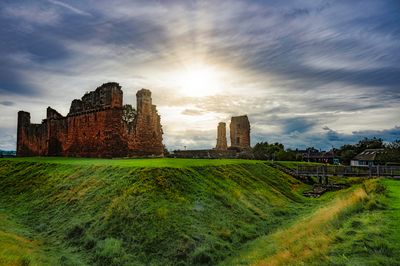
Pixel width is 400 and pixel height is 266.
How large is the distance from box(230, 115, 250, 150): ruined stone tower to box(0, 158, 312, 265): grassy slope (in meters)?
43.1

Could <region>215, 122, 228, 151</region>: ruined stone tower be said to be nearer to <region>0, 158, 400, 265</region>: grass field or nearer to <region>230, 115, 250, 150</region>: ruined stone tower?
<region>230, 115, 250, 150</region>: ruined stone tower

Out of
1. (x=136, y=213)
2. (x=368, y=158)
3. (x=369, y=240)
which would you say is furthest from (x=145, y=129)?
(x=368, y=158)

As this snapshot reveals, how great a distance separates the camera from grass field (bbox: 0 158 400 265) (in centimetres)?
1046

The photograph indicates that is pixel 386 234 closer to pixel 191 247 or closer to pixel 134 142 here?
pixel 191 247

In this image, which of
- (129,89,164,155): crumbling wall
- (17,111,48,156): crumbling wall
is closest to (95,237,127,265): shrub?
(129,89,164,155): crumbling wall

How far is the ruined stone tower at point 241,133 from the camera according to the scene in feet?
226

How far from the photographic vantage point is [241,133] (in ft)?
227

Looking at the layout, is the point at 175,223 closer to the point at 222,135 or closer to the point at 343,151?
the point at 222,135

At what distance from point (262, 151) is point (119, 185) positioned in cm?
4875

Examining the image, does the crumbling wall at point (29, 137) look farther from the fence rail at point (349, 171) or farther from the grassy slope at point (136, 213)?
the fence rail at point (349, 171)

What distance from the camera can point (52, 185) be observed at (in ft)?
73.0

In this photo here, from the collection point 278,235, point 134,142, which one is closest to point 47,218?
point 278,235

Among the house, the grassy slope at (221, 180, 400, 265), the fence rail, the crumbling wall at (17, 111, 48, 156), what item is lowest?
the grassy slope at (221, 180, 400, 265)

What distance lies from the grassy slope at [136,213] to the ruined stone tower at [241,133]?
141 ft
